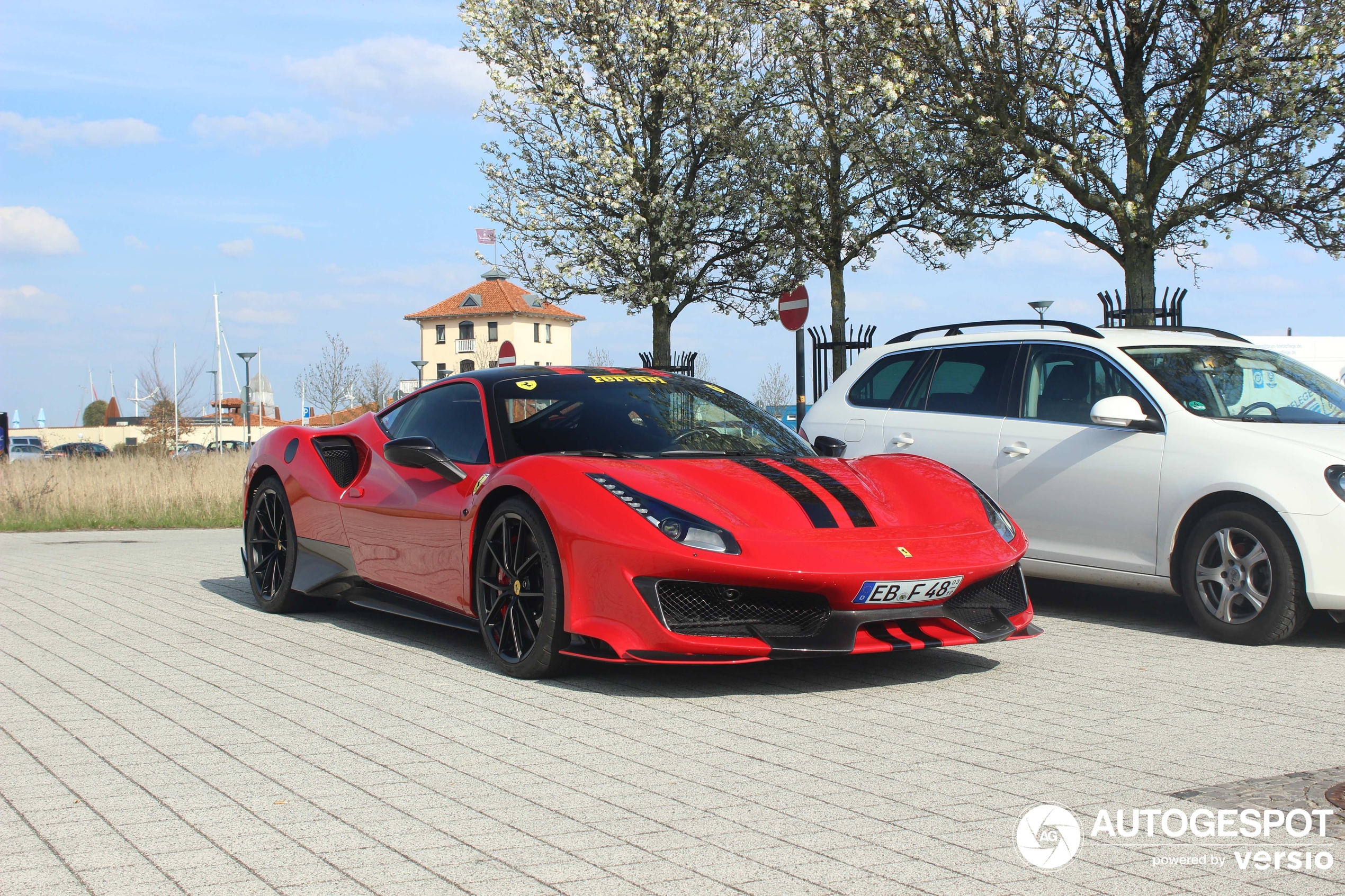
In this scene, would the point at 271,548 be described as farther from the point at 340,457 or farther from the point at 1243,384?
the point at 1243,384

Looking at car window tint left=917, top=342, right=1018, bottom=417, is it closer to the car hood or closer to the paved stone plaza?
the paved stone plaza

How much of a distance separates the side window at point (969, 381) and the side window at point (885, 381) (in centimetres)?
12

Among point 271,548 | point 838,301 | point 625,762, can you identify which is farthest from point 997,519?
point 838,301

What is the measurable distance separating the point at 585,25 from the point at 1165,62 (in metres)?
13.0

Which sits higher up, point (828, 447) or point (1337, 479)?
point (828, 447)

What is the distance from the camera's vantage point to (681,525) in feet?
15.7

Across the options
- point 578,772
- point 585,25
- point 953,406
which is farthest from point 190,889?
point 585,25

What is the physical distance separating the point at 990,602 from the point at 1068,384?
2.46 meters

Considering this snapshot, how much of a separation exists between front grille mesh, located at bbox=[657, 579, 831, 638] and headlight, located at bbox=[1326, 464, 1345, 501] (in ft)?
8.82

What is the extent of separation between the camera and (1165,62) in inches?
632

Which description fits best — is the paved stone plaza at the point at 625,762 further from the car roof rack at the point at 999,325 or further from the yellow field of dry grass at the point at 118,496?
the yellow field of dry grass at the point at 118,496

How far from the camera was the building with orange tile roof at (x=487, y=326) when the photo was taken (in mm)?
101312

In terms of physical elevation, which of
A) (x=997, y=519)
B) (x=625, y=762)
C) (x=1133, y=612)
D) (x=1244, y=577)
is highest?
(x=997, y=519)

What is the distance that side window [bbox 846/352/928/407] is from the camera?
8133 mm
